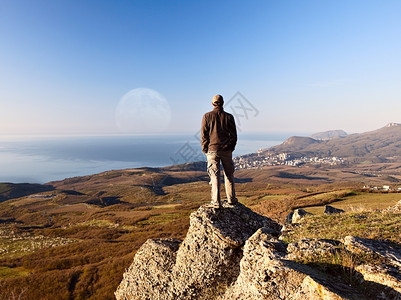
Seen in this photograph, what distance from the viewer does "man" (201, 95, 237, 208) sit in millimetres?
9406

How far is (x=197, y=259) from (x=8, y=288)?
19528 millimetres

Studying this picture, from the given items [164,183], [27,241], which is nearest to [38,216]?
[27,241]

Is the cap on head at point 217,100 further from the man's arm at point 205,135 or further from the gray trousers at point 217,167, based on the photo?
the gray trousers at point 217,167

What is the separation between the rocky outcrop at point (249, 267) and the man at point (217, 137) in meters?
2.02

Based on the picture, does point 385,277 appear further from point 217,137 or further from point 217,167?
point 217,137

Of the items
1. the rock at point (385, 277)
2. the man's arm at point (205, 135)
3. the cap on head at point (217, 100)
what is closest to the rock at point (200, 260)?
the man's arm at point (205, 135)

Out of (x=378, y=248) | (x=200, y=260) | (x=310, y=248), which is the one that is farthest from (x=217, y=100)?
(x=378, y=248)

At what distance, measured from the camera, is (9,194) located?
159 m

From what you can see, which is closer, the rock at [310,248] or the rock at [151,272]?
the rock at [310,248]

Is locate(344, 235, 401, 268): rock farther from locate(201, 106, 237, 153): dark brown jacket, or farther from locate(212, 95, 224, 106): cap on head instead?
locate(212, 95, 224, 106): cap on head

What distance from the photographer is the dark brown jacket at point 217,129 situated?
939 centimetres

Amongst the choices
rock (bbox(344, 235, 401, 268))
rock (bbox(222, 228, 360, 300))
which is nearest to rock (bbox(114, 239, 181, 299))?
rock (bbox(222, 228, 360, 300))

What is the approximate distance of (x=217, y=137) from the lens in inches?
369

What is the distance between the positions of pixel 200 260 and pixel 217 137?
17.2 feet
